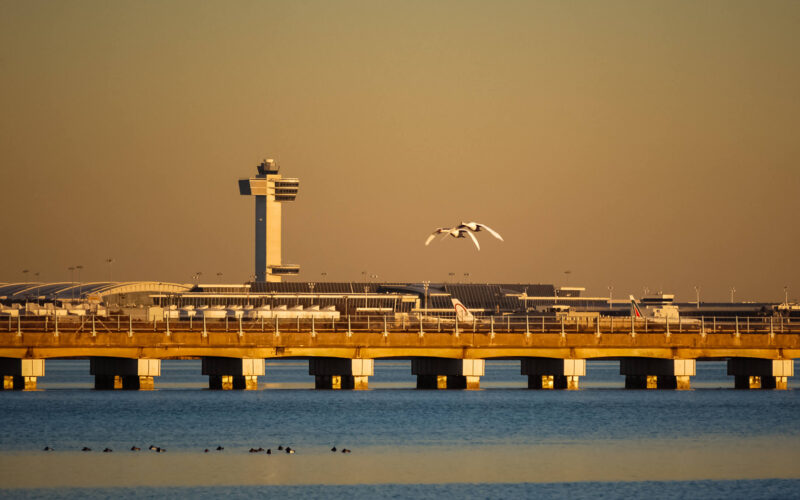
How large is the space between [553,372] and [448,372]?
31.8 ft

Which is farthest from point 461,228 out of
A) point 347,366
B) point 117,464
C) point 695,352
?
point 117,464

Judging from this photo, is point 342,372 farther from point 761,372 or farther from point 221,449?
point 221,449

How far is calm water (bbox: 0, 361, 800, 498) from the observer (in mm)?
62531

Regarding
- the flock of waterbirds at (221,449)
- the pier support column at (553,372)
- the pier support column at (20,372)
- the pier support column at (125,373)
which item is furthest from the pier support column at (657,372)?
the flock of waterbirds at (221,449)

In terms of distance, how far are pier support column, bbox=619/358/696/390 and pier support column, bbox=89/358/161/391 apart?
144ft

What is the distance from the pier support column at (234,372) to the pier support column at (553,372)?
2545 centimetres

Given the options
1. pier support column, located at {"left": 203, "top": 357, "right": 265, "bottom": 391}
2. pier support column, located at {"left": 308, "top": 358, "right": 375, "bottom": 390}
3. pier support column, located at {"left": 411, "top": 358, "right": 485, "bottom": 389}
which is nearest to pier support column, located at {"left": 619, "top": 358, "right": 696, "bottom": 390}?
pier support column, located at {"left": 411, "top": 358, "right": 485, "bottom": 389}

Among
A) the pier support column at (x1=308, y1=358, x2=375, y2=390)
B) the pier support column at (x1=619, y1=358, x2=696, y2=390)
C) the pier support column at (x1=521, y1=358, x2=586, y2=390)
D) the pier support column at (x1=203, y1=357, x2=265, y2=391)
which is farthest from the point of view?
the pier support column at (x1=619, y1=358, x2=696, y2=390)

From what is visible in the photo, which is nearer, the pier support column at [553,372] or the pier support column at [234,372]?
the pier support column at [234,372]

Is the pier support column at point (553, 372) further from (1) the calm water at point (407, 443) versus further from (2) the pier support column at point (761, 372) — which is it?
(2) the pier support column at point (761, 372)

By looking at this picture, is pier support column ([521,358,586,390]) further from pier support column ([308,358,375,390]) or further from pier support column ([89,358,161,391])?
pier support column ([89,358,161,391])

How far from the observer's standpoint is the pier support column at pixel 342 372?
119375 millimetres

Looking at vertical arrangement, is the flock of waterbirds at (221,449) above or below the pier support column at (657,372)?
below

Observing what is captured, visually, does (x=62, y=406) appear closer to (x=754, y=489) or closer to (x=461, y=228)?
(x=461, y=228)
